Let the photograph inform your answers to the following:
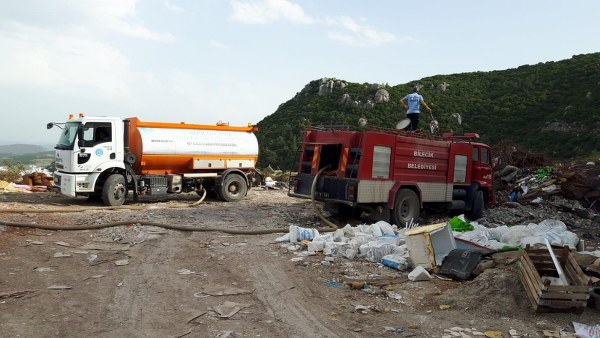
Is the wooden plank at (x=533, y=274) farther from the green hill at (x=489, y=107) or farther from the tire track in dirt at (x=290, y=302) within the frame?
the green hill at (x=489, y=107)

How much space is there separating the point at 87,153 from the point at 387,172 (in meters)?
7.82

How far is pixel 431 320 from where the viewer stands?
489 centimetres

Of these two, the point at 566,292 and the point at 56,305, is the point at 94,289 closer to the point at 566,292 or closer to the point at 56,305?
the point at 56,305

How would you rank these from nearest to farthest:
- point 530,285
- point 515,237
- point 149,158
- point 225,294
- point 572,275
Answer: point 530,285 < point 572,275 < point 225,294 < point 515,237 < point 149,158

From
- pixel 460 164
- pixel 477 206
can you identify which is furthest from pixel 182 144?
pixel 477 206

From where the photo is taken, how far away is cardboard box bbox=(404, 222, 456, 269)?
21.7 ft

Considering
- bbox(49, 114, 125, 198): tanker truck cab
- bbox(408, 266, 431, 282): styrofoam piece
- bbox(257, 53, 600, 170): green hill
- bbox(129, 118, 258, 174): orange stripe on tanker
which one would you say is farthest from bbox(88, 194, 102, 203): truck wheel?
bbox(257, 53, 600, 170): green hill

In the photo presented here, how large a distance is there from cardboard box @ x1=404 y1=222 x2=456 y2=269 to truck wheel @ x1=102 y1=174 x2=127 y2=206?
872 centimetres

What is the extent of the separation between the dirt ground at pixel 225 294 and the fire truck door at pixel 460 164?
5338 mm

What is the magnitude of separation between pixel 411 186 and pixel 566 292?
5938 mm

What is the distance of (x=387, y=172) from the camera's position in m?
10.1

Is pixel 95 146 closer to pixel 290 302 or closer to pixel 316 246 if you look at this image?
pixel 316 246

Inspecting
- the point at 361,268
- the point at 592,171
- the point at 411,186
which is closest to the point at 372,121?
the point at 592,171

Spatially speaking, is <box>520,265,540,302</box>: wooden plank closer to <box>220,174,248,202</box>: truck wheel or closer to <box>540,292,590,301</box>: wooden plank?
<box>540,292,590,301</box>: wooden plank
